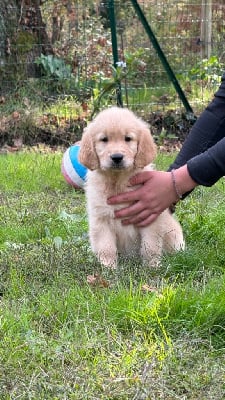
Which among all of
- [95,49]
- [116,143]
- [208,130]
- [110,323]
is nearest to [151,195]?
[116,143]

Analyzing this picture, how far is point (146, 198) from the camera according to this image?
319cm

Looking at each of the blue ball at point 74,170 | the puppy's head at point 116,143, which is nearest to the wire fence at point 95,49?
the blue ball at point 74,170

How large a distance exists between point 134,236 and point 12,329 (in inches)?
43.4

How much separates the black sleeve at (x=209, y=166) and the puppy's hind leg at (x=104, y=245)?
528 millimetres

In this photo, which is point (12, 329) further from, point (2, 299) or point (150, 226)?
point (150, 226)

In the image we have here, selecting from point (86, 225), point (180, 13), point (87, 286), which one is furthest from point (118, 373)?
point (180, 13)

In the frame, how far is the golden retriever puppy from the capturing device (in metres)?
3.24

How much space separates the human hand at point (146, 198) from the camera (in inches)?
123

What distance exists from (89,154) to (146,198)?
36cm

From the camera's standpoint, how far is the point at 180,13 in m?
7.57

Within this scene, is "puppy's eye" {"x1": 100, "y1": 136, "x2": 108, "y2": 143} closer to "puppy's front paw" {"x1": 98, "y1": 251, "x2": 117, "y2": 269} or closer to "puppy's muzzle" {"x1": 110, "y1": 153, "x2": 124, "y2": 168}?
"puppy's muzzle" {"x1": 110, "y1": 153, "x2": 124, "y2": 168}

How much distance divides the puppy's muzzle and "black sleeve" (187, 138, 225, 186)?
0.31 meters

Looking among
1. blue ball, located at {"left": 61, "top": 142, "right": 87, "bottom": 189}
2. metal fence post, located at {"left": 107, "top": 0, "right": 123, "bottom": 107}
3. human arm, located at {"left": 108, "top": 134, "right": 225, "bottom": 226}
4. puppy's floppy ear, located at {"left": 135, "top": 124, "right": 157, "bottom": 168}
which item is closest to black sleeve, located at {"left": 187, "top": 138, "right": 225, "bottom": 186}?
human arm, located at {"left": 108, "top": 134, "right": 225, "bottom": 226}

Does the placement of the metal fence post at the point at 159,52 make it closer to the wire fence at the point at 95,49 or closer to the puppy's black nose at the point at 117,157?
the wire fence at the point at 95,49
